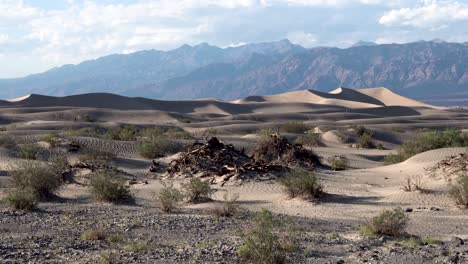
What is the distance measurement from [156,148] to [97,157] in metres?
4.25

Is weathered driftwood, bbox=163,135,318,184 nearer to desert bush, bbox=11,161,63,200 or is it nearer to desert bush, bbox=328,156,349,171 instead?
desert bush, bbox=328,156,349,171

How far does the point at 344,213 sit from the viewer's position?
1647 cm

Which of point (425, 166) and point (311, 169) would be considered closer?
point (425, 166)

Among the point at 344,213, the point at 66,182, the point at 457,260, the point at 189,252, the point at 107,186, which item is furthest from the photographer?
the point at 66,182

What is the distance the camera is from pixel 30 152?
27359 millimetres

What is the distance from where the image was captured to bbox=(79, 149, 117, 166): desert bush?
82.4 ft

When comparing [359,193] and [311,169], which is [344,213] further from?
[311,169]

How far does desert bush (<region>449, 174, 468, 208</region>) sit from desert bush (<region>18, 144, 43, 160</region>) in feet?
57.9

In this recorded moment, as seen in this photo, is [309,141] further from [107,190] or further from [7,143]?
[107,190]

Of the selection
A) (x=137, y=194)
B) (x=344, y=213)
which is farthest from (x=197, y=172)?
(x=344, y=213)

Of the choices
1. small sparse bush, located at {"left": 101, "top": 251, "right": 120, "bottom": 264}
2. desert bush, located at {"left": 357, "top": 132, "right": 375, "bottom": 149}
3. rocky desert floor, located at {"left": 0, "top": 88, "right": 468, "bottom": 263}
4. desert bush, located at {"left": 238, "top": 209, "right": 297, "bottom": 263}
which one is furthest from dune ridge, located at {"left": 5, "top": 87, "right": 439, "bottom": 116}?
small sparse bush, located at {"left": 101, "top": 251, "right": 120, "bottom": 264}

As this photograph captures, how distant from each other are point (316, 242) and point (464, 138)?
23.4 metres

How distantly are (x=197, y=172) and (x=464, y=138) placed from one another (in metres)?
16.7

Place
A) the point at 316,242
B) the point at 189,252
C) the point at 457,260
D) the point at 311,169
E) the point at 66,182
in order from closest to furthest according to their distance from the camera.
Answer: the point at 457,260, the point at 189,252, the point at 316,242, the point at 66,182, the point at 311,169
